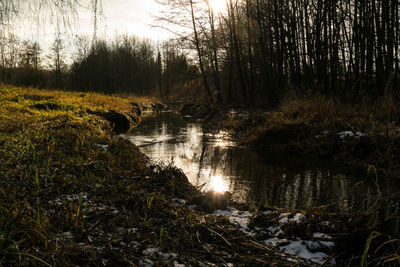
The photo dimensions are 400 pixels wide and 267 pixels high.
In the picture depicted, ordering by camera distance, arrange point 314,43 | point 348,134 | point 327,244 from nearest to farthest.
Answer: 1. point 327,244
2. point 348,134
3. point 314,43

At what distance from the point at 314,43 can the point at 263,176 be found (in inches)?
328

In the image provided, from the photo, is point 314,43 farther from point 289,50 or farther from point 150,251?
Answer: point 150,251

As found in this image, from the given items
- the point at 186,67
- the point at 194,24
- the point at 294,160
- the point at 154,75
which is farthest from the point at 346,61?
the point at 154,75

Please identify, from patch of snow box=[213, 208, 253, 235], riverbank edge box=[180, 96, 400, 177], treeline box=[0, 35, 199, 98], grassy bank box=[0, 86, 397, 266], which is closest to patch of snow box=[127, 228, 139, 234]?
grassy bank box=[0, 86, 397, 266]

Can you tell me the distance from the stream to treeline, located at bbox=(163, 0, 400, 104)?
1800 millimetres

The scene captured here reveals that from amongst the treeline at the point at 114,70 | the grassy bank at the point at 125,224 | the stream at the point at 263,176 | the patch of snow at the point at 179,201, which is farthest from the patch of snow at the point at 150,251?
the treeline at the point at 114,70

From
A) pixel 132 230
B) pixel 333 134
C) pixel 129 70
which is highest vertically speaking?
pixel 129 70

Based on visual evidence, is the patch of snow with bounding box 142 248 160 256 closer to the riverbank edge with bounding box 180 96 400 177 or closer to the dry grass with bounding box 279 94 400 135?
the riverbank edge with bounding box 180 96 400 177

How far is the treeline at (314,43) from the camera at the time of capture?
8227 millimetres

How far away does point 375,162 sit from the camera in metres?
5.65

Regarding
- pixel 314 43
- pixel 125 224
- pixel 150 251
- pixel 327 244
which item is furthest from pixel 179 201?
pixel 314 43

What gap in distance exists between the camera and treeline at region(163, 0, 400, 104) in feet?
27.0

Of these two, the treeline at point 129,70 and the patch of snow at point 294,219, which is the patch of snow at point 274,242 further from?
the treeline at point 129,70

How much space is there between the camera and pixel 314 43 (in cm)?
1130
